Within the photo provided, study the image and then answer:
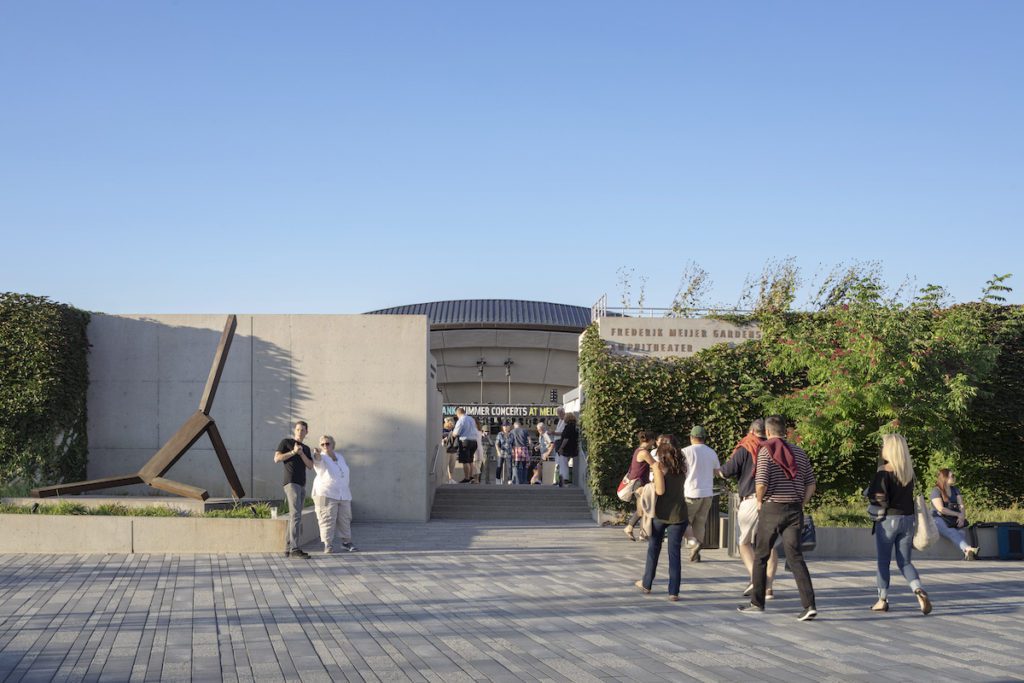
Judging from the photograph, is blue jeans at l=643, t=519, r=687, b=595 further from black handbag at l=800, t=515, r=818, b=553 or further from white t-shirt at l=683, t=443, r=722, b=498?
white t-shirt at l=683, t=443, r=722, b=498

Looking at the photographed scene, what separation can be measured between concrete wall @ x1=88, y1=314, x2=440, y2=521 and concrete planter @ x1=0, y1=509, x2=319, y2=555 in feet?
16.6

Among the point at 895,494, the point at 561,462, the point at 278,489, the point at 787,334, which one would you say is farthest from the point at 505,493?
the point at 895,494

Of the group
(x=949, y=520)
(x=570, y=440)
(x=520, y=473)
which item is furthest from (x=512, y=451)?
(x=949, y=520)

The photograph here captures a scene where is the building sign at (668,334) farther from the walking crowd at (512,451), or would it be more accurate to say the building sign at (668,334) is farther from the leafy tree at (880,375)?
the walking crowd at (512,451)

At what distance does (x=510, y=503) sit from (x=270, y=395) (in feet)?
16.9

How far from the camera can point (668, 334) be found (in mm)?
19625

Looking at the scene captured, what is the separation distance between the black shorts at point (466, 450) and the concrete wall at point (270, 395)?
4.20 m

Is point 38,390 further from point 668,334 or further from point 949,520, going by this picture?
point 949,520

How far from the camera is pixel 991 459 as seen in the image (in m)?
19.3

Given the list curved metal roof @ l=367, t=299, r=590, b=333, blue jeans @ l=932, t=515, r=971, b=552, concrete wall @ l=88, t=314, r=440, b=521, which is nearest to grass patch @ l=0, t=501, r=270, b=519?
concrete wall @ l=88, t=314, r=440, b=521

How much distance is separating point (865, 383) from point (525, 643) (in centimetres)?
1098

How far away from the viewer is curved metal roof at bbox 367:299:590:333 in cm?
4934

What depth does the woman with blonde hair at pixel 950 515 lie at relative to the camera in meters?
14.2

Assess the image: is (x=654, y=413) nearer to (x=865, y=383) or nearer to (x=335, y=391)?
(x=865, y=383)
